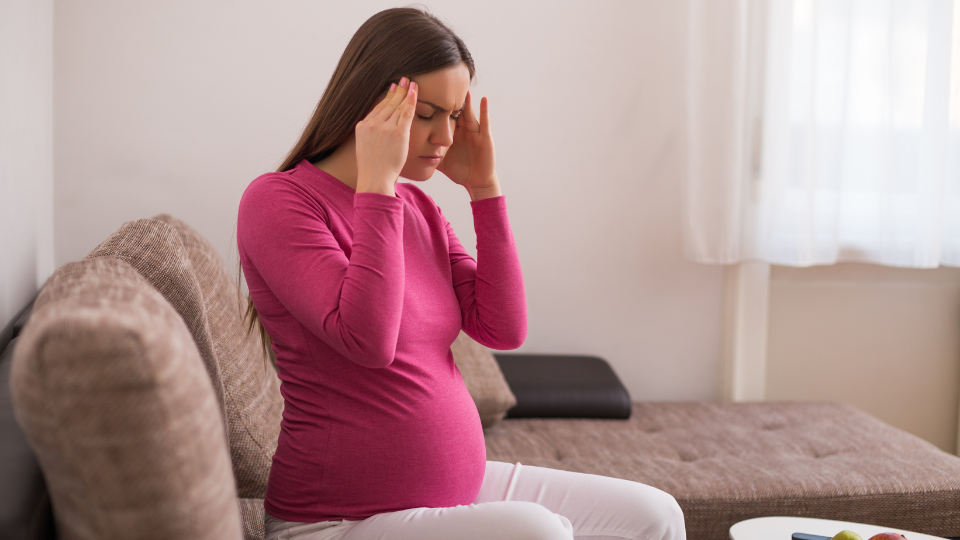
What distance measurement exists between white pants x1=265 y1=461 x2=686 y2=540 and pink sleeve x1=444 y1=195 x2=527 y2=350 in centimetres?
22

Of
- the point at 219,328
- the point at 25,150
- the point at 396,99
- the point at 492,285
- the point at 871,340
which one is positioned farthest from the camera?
the point at 871,340

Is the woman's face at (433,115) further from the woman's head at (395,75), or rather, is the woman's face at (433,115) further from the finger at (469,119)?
the finger at (469,119)

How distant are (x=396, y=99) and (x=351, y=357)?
357mm

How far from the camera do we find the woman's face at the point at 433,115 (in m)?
1.03

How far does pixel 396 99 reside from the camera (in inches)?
38.8

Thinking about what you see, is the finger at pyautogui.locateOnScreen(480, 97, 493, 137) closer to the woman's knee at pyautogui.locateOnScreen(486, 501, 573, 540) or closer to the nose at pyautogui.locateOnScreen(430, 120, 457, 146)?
the nose at pyautogui.locateOnScreen(430, 120, 457, 146)

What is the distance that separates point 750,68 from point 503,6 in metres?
0.82

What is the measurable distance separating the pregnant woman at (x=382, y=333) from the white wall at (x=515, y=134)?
1247 mm

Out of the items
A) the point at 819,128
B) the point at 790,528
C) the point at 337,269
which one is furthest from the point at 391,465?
the point at 819,128

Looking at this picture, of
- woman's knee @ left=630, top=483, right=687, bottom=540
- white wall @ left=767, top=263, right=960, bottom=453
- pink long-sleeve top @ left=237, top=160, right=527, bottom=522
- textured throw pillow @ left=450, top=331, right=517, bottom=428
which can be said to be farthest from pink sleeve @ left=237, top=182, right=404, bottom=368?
white wall @ left=767, top=263, right=960, bottom=453

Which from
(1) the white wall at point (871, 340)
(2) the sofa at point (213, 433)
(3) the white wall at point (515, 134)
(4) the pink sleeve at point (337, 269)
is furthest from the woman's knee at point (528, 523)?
(1) the white wall at point (871, 340)

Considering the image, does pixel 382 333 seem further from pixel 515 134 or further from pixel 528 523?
pixel 515 134

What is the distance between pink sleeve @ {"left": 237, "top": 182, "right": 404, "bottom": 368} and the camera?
88cm

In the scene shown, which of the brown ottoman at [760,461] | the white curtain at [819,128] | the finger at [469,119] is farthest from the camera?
the white curtain at [819,128]
